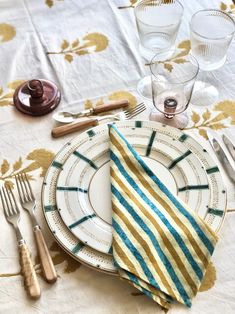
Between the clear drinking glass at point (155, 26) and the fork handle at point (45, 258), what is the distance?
0.37 metres

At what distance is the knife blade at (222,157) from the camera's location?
0.84 metres

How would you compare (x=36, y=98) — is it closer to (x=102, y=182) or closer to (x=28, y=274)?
(x=102, y=182)

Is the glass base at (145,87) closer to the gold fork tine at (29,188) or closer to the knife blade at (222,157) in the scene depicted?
the knife blade at (222,157)

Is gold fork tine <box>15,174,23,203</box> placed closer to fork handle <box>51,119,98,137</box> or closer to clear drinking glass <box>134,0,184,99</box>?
fork handle <box>51,119,98,137</box>

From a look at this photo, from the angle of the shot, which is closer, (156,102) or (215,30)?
(156,102)

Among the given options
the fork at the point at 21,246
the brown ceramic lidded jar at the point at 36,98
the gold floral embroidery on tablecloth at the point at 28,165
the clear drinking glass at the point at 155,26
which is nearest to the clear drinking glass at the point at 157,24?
the clear drinking glass at the point at 155,26

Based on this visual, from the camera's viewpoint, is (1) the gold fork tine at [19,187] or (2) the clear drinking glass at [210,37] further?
(2) the clear drinking glass at [210,37]

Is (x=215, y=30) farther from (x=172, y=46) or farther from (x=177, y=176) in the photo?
(x=177, y=176)

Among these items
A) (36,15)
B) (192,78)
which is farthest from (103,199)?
(36,15)

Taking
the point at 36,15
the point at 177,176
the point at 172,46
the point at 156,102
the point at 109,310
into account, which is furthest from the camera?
the point at 36,15

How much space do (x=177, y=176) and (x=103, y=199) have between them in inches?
5.1

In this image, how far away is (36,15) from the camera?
3.74 feet

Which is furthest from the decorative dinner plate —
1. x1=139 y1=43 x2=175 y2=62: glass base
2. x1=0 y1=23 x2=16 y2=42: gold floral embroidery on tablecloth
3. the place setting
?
x1=0 y1=23 x2=16 y2=42: gold floral embroidery on tablecloth

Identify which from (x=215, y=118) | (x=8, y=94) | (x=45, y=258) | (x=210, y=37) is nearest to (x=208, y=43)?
(x=210, y=37)
